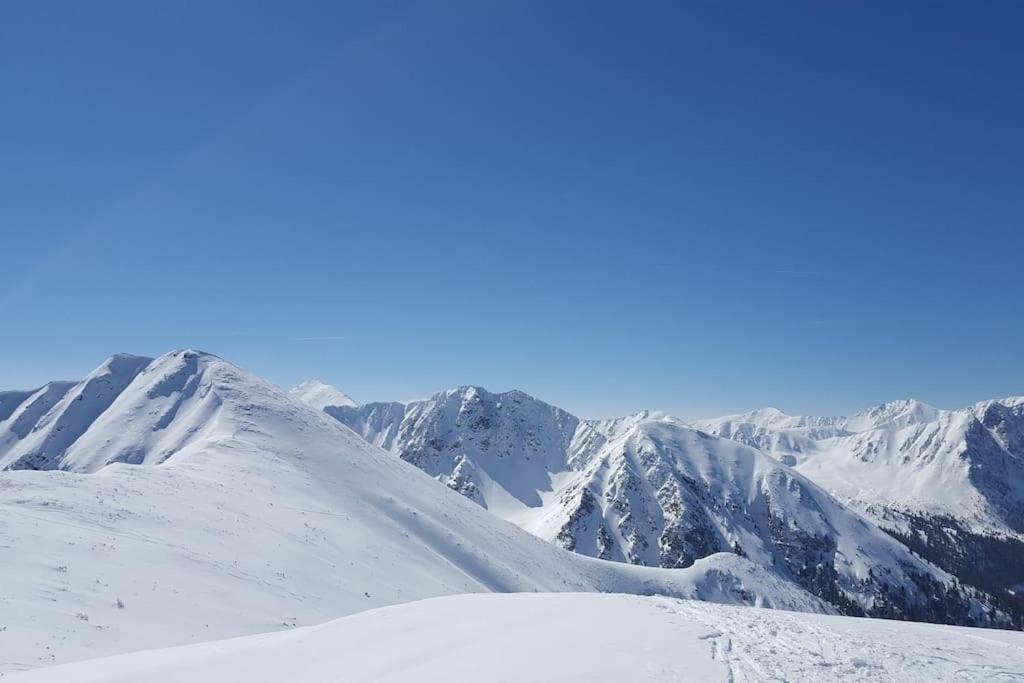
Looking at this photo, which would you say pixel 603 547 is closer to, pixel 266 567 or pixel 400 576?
pixel 400 576

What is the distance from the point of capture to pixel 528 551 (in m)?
67.7

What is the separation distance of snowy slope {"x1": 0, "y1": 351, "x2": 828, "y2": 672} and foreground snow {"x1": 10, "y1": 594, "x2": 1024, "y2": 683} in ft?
18.9

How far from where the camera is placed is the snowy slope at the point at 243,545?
17.6m

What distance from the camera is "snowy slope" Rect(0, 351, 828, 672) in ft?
57.6

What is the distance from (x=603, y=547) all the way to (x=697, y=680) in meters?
164

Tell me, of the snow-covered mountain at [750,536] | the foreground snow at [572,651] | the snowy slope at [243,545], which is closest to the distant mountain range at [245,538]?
the snowy slope at [243,545]

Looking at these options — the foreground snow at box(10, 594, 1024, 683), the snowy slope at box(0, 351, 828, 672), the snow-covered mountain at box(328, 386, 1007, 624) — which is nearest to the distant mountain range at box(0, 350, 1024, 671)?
the snowy slope at box(0, 351, 828, 672)

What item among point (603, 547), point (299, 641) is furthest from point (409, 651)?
point (603, 547)

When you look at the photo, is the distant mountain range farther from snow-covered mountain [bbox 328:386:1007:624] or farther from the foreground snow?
the foreground snow

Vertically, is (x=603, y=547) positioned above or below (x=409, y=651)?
below

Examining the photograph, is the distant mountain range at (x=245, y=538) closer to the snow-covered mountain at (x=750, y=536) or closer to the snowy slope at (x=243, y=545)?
the snowy slope at (x=243, y=545)

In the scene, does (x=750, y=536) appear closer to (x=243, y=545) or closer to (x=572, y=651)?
(x=243, y=545)

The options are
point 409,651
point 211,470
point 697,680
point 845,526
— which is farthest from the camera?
point 845,526

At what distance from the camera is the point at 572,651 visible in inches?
478
